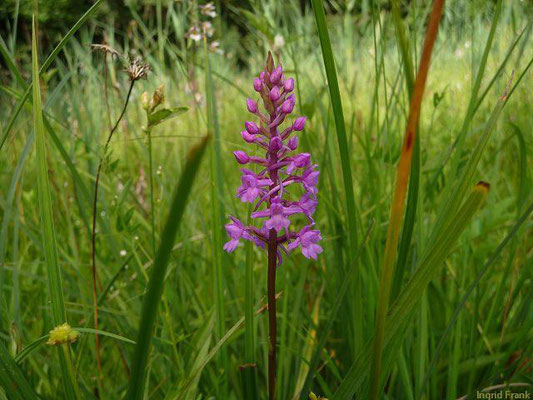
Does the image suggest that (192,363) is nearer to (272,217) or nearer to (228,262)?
(272,217)

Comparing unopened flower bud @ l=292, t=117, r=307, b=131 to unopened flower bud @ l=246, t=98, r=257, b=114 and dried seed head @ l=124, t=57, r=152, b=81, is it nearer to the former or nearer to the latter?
unopened flower bud @ l=246, t=98, r=257, b=114

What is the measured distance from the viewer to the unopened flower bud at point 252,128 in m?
0.75

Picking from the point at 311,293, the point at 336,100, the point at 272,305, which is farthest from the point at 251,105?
the point at 311,293

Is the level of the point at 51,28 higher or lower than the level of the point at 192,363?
higher

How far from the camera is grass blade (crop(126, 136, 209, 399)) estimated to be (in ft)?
1.03

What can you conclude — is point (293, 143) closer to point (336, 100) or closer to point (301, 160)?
point (301, 160)

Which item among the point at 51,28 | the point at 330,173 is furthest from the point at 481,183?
the point at 51,28

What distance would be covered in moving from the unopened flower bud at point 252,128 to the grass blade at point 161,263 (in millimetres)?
399

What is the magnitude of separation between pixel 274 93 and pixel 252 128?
2.3 inches

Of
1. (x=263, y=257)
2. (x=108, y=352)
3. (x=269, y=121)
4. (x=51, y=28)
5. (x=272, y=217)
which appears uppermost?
(x=51, y=28)

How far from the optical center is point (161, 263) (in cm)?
37

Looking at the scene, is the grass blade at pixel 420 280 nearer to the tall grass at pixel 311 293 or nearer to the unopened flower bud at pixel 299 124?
the tall grass at pixel 311 293

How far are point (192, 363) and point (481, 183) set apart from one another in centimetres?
62

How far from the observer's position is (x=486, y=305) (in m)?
1.31
